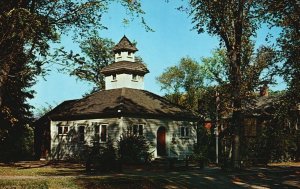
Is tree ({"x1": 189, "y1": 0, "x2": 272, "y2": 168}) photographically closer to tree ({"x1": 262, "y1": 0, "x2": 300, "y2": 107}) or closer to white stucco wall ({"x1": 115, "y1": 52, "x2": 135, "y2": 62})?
tree ({"x1": 262, "y1": 0, "x2": 300, "y2": 107})

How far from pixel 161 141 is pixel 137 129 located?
128 inches

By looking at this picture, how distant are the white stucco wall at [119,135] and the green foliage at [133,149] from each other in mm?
1055

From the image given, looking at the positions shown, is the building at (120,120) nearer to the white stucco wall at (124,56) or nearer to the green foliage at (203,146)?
the white stucco wall at (124,56)

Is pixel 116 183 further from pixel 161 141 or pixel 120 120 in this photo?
pixel 161 141

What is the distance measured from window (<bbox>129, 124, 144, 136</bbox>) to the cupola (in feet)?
26.1

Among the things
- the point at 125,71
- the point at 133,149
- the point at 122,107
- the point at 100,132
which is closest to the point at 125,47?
the point at 125,71

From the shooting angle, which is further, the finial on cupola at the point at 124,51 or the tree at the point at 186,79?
the tree at the point at 186,79

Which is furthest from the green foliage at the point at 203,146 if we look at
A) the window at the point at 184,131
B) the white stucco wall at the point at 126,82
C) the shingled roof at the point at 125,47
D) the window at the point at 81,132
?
the shingled roof at the point at 125,47

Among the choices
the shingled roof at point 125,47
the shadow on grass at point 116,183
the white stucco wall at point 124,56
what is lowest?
the shadow on grass at point 116,183

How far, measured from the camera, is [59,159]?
41031 mm

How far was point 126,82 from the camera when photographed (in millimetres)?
43594

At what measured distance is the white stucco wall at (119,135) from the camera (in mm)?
36062

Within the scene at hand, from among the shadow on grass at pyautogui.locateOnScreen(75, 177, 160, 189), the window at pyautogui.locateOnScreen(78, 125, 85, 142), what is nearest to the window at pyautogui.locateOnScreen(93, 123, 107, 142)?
the window at pyautogui.locateOnScreen(78, 125, 85, 142)

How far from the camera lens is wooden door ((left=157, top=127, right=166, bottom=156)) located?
125 ft
